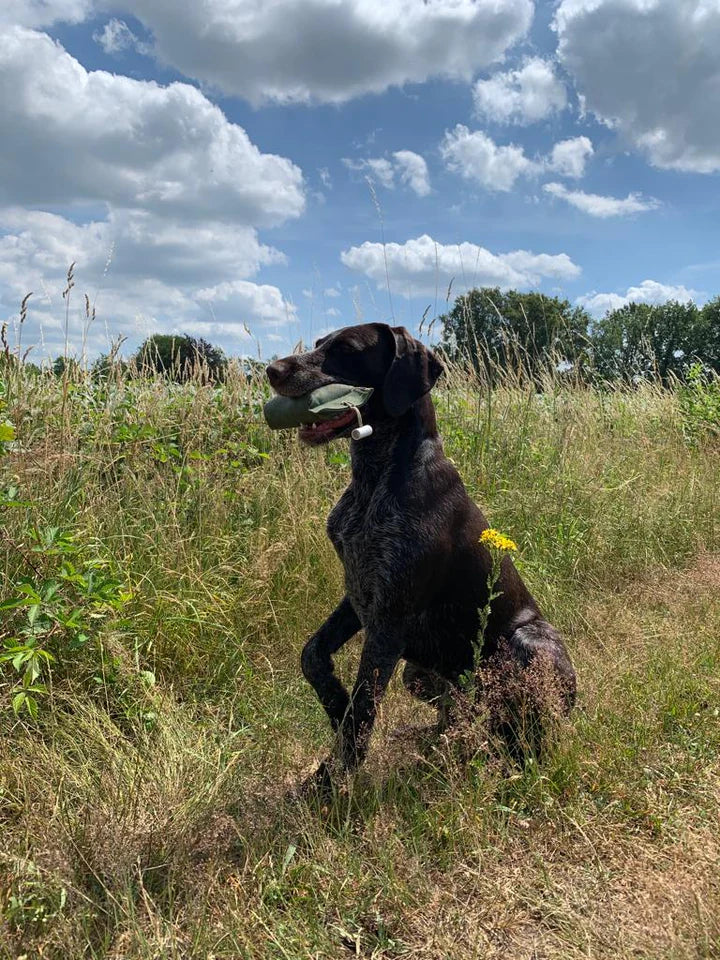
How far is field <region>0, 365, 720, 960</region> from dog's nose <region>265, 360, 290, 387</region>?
1.19 m

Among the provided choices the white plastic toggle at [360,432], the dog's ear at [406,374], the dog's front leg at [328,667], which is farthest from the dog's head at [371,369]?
the dog's front leg at [328,667]

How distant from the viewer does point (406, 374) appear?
8.89ft

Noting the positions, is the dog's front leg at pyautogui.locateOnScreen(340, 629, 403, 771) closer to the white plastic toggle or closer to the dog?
the dog

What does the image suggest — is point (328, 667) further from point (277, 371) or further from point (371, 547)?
point (277, 371)

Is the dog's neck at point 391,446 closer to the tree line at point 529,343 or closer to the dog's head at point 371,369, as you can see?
the dog's head at point 371,369

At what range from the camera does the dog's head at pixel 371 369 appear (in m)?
2.63

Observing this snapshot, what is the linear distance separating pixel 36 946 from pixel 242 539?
259 cm

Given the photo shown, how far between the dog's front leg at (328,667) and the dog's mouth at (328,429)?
68cm

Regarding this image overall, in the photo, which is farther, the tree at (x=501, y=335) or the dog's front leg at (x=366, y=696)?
the tree at (x=501, y=335)

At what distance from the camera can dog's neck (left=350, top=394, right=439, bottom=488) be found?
8.93 ft

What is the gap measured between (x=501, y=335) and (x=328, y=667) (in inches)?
165

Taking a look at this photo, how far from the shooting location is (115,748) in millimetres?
2785

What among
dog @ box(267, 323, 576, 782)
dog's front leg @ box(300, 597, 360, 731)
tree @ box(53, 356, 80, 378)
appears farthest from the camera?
tree @ box(53, 356, 80, 378)

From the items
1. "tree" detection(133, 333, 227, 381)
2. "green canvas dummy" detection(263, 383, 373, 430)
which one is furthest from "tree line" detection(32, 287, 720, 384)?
"green canvas dummy" detection(263, 383, 373, 430)
